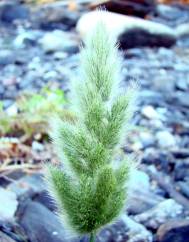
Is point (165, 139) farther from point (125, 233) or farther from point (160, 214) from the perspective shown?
point (125, 233)

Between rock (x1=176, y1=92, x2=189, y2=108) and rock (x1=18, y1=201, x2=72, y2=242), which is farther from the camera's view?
rock (x1=176, y1=92, x2=189, y2=108)

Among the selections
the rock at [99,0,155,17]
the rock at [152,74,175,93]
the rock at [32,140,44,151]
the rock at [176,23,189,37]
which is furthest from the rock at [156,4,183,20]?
the rock at [32,140,44,151]

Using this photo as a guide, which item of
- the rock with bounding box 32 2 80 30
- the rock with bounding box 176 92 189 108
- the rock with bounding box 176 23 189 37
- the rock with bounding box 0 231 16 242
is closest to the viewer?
the rock with bounding box 0 231 16 242

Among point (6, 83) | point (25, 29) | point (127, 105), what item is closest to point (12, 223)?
point (127, 105)

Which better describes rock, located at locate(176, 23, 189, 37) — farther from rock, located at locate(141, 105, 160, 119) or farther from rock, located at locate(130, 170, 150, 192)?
rock, located at locate(130, 170, 150, 192)

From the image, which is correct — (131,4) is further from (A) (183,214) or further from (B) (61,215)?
(B) (61,215)

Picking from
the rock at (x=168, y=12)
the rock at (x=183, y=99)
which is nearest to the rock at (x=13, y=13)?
the rock at (x=168, y=12)

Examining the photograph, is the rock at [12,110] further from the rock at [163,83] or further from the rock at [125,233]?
the rock at [125,233]
